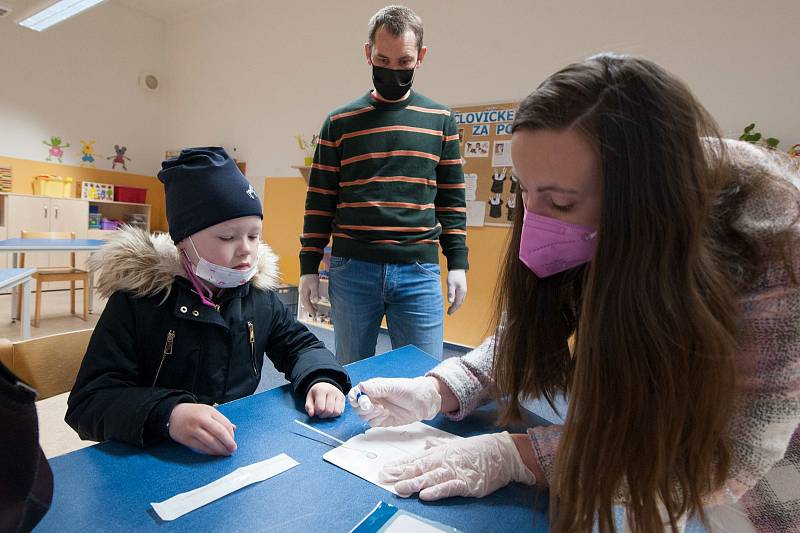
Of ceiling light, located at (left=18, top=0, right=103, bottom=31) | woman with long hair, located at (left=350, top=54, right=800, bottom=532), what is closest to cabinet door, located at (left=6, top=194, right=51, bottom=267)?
ceiling light, located at (left=18, top=0, right=103, bottom=31)

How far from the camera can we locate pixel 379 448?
0.77 meters

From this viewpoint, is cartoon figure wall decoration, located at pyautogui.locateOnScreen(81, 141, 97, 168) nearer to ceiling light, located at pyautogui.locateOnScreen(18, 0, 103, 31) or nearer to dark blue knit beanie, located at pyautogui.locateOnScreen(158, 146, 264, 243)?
ceiling light, located at pyautogui.locateOnScreen(18, 0, 103, 31)

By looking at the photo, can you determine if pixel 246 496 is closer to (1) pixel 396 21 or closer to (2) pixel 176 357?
(2) pixel 176 357

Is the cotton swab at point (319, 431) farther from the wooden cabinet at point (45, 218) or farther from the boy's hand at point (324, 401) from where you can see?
the wooden cabinet at point (45, 218)

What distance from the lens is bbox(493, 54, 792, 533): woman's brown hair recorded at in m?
0.51

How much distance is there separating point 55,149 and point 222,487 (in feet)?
20.9

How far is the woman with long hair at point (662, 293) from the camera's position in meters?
0.52

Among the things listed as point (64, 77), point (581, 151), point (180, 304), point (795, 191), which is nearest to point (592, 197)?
point (581, 151)

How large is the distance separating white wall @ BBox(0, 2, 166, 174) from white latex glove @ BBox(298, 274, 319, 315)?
5.46 m

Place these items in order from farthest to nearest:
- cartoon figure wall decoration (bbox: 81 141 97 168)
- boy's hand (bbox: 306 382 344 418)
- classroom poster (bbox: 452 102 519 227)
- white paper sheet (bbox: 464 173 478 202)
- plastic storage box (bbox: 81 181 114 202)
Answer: cartoon figure wall decoration (bbox: 81 141 97 168), plastic storage box (bbox: 81 181 114 202), white paper sheet (bbox: 464 173 478 202), classroom poster (bbox: 452 102 519 227), boy's hand (bbox: 306 382 344 418)

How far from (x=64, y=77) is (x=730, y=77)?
6617 millimetres

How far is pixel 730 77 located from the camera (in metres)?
2.69

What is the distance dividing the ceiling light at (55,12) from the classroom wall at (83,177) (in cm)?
146

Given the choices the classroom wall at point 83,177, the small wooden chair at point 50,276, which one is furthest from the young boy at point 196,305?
the classroom wall at point 83,177
